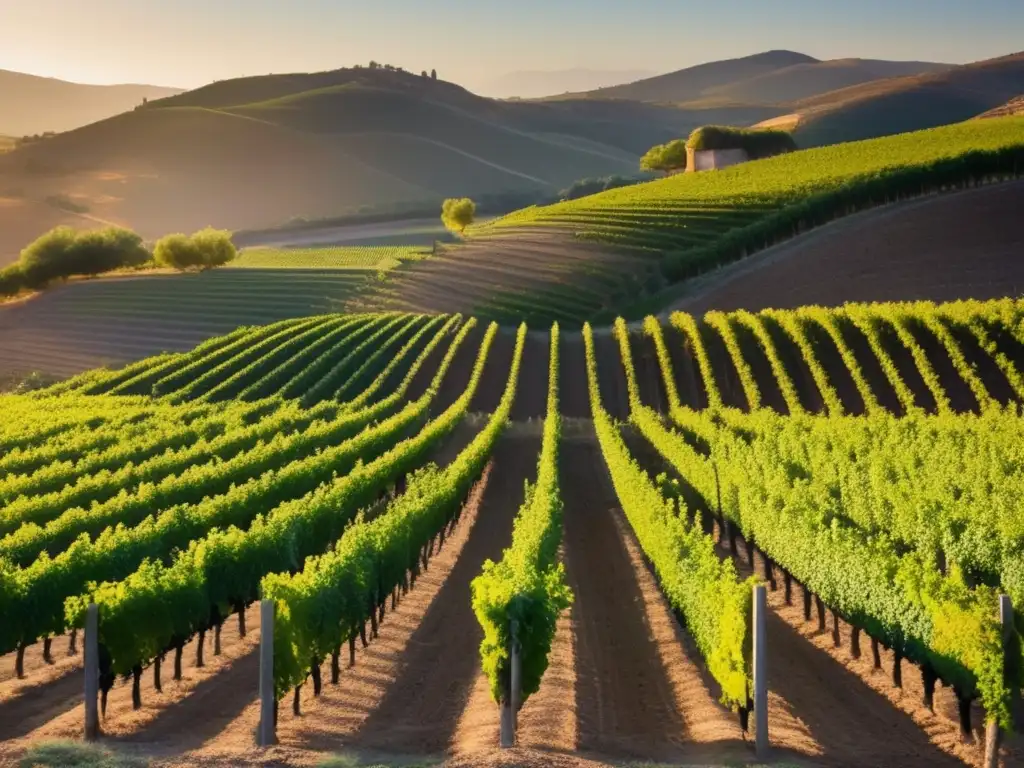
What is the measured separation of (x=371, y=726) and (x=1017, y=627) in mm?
8387

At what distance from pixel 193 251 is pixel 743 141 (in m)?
56.8

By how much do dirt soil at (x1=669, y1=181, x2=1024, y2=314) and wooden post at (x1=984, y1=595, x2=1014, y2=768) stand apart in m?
50.4

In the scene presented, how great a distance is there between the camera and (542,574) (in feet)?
52.5

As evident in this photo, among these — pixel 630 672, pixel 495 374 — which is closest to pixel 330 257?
pixel 495 374

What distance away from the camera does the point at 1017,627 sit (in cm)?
1465

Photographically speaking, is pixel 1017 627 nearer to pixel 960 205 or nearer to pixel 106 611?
pixel 106 611

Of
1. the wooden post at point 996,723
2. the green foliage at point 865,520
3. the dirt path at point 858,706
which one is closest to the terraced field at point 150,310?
the green foliage at point 865,520

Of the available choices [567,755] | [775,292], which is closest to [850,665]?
[567,755]

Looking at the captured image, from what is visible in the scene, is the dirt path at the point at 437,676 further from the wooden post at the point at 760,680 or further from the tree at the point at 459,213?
the tree at the point at 459,213

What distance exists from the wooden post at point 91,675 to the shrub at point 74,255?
80591 mm

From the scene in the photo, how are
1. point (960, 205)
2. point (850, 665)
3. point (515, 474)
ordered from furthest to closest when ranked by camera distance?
point (960, 205) → point (515, 474) → point (850, 665)

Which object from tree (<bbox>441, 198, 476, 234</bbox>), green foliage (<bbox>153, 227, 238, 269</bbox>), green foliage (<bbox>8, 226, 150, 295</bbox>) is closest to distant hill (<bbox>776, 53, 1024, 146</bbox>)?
tree (<bbox>441, 198, 476, 234</bbox>)

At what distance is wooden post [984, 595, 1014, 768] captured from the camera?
13297 millimetres

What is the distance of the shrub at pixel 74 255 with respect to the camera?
88438 millimetres
